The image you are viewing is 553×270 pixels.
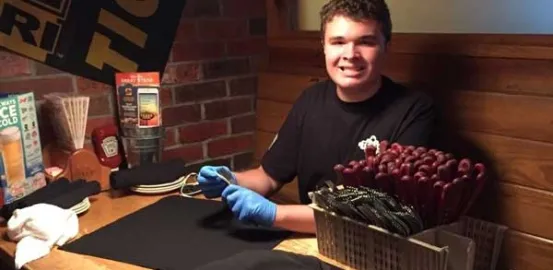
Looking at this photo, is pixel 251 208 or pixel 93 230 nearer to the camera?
pixel 251 208

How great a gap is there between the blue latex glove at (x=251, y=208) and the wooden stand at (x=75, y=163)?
0.61 metres

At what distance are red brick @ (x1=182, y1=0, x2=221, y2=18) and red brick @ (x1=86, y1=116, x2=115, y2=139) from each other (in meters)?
0.43

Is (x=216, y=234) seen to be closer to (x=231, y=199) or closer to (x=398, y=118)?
(x=231, y=199)

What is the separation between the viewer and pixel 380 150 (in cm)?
130

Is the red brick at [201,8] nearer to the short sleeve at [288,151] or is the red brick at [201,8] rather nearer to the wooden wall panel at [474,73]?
the short sleeve at [288,151]

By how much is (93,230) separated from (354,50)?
81 centimetres

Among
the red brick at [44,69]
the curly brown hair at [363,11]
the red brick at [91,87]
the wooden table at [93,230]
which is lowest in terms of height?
the wooden table at [93,230]

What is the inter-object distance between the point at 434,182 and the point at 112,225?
0.86 metres

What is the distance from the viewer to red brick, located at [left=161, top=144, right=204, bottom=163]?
2.09 m

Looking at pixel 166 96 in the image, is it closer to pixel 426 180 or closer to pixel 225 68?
pixel 225 68

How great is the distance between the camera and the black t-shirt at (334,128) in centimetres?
154

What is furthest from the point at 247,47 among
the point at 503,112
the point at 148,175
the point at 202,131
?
the point at 503,112

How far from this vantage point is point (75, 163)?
1795 mm

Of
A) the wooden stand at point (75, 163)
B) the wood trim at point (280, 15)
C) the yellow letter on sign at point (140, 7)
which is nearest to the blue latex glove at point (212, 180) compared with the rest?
the wooden stand at point (75, 163)
